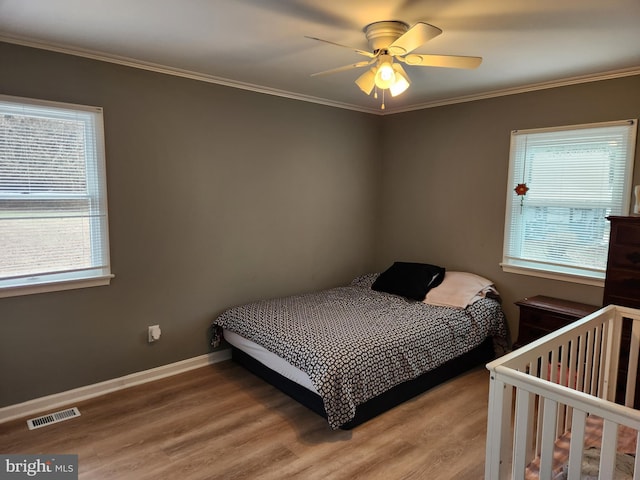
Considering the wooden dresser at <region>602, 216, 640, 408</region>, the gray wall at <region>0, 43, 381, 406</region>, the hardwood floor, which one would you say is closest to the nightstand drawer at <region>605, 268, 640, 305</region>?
the wooden dresser at <region>602, 216, 640, 408</region>

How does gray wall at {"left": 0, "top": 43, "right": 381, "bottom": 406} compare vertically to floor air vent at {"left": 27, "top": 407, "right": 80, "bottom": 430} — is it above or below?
above

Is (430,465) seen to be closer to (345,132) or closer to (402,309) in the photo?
(402,309)

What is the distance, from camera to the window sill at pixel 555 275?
328cm

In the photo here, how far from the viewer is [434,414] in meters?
2.88

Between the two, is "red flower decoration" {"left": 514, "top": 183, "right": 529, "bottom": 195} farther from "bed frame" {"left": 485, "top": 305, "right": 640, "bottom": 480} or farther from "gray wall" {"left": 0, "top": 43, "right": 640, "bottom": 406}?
"bed frame" {"left": 485, "top": 305, "right": 640, "bottom": 480}

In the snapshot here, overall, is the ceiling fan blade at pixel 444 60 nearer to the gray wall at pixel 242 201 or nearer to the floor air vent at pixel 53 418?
the gray wall at pixel 242 201

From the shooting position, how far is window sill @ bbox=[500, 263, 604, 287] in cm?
328

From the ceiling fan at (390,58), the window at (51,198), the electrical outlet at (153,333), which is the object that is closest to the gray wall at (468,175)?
the ceiling fan at (390,58)

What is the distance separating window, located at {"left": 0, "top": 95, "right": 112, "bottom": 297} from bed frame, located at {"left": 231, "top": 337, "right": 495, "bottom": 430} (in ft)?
4.28

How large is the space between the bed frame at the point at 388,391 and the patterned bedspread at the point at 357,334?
0.12 m

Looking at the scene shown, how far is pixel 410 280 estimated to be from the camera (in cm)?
396

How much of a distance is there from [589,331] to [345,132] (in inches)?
114

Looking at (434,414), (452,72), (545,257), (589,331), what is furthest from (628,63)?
(434,414)

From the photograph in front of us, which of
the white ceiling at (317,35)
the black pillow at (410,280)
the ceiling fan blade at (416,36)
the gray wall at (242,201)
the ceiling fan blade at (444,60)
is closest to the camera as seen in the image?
the ceiling fan blade at (416,36)
